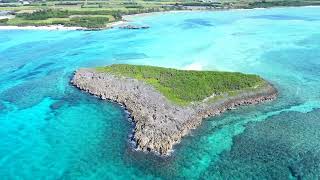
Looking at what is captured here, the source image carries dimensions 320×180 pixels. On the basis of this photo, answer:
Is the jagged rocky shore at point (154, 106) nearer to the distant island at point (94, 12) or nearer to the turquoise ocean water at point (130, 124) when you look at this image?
the turquoise ocean water at point (130, 124)

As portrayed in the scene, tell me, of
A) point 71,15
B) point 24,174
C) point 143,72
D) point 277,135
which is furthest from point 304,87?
point 71,15

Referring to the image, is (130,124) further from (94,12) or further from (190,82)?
(94,12)

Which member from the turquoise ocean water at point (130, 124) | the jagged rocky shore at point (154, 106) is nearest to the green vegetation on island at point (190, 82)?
the jagged rocky shore at point (154, 106)

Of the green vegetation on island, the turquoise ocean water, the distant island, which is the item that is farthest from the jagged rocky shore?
the distant island

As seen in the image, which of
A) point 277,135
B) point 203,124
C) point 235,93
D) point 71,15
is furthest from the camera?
point 71,15

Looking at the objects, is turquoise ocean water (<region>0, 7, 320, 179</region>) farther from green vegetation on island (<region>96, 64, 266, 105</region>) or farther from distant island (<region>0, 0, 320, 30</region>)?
distant island (<region>0, 0, 320, 30</region>)

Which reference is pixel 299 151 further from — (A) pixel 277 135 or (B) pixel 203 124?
(B) pixel 203 124

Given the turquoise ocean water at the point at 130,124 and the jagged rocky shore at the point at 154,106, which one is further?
the jagged rocky shore at the point at 154,106
